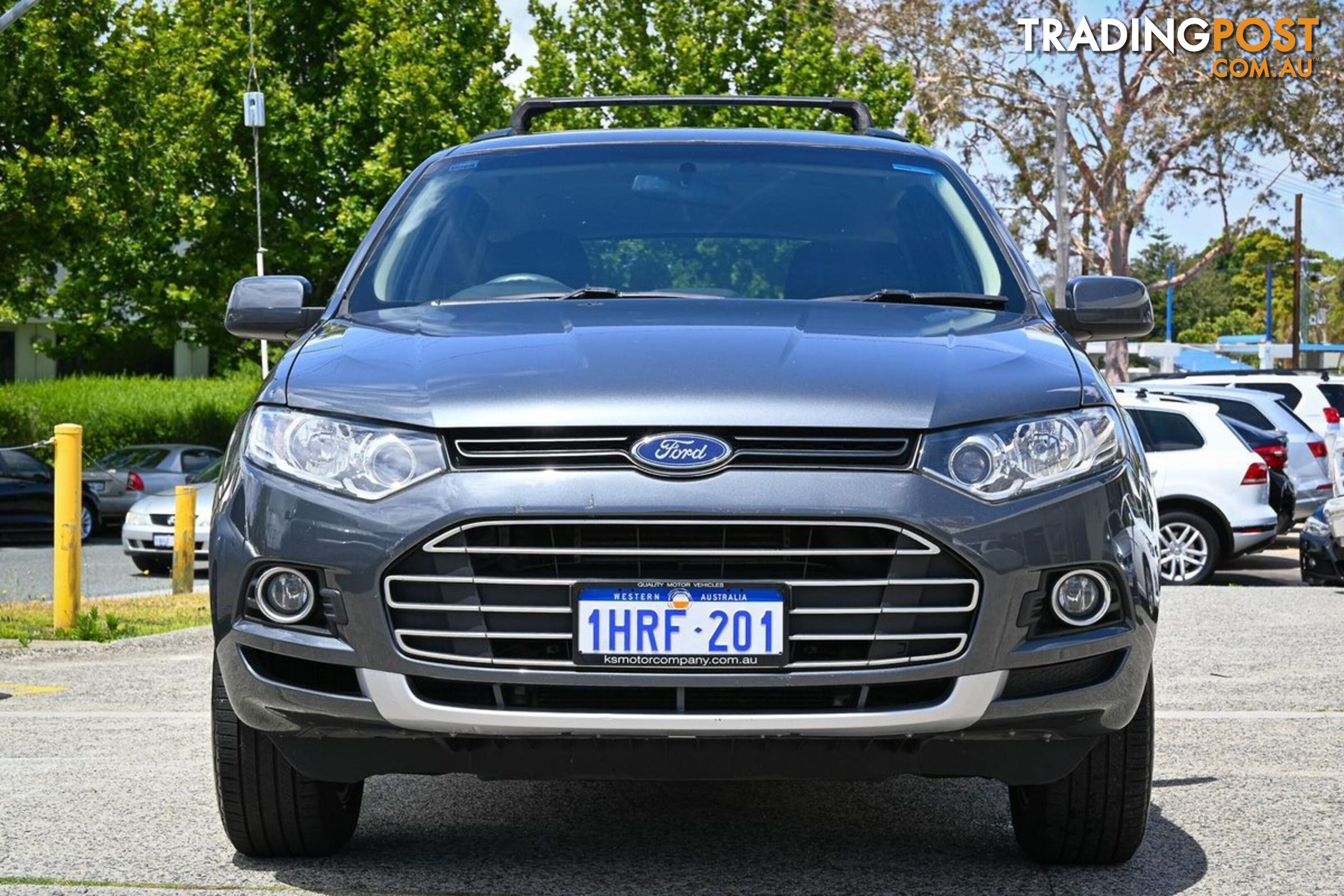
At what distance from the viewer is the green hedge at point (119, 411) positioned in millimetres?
31828

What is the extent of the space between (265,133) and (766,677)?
3028 centimetres

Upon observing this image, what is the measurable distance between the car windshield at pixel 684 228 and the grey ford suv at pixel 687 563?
0.67 meters

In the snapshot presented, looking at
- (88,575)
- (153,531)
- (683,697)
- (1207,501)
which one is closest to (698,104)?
(683,697)

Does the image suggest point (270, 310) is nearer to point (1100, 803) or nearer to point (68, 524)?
point (1100, 803)

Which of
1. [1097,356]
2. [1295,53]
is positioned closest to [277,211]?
[1295,53]

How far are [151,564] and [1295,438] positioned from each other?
11810mm

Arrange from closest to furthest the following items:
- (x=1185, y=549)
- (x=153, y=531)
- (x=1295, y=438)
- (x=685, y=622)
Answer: (x=685, y=622)
(x=1185, y=549)
(x=153, y=531)
(x=1295, y=438)

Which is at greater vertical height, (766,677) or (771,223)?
(771,223)

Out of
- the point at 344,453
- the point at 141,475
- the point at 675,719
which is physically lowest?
the point at 141,475

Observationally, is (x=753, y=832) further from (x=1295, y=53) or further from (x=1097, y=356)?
(x=1097, y=356)

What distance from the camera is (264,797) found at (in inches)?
162

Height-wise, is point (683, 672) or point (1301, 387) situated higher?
point (683, 672)

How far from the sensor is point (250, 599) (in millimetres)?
3721

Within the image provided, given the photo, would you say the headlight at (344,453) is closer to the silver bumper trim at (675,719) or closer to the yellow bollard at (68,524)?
the silver bumper trim at (675,719)
